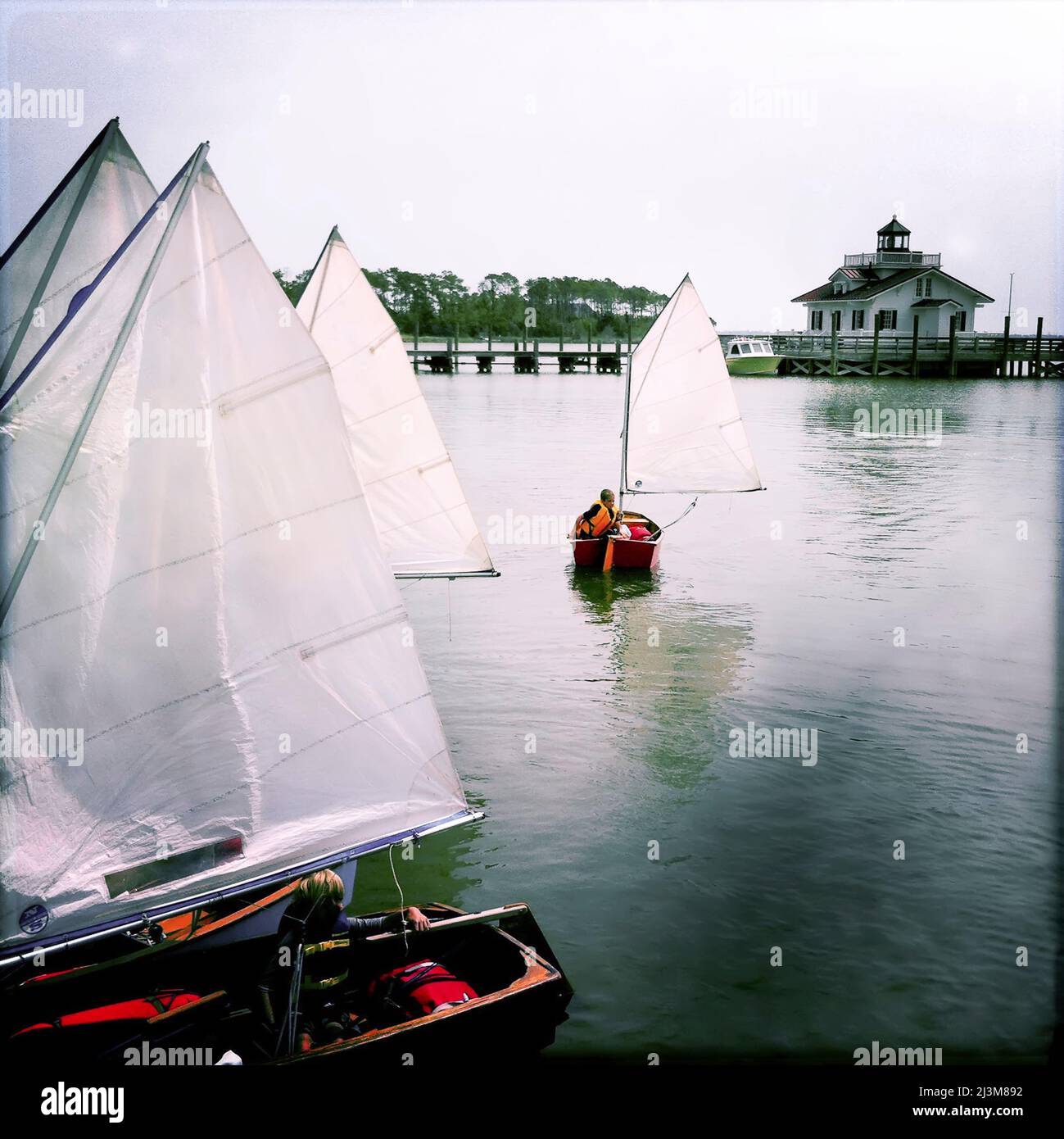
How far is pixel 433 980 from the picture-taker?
26.3 feet

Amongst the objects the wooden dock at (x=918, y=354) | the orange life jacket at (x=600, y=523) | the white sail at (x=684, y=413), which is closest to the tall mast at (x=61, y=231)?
the orange life jacket at (x=600, y=523)

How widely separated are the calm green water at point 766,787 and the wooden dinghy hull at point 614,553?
0.40 meters

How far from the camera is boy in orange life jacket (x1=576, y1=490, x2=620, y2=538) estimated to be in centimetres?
2647

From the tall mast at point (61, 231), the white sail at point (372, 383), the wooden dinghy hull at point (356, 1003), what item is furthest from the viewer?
the white sail at point (372, 383)

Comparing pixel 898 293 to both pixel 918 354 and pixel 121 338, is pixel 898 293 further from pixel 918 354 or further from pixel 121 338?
pixel 121 338

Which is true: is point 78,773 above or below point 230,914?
above

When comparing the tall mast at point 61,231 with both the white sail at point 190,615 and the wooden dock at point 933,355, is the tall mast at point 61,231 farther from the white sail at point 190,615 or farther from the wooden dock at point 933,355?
the wooden dock at point 933,355

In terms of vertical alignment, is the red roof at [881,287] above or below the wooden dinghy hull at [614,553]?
above

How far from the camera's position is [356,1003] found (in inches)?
318

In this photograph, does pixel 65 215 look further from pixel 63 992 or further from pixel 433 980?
pixel 433 980

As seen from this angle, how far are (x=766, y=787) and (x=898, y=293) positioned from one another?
294 feet

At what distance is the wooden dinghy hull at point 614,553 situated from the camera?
26.5m
